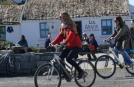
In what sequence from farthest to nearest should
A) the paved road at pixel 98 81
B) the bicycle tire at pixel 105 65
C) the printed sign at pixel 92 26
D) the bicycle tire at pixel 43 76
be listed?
the printed sign at pixel 92 26
the bicycle tire at pixel 105 65
the paved road at pixel 98 81
the bicycle tire at pixel 43 76

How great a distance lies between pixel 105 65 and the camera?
12320 mm

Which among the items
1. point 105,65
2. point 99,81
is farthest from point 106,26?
point 99,81

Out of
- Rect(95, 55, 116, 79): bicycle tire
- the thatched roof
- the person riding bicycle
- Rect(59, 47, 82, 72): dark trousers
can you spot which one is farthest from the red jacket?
the thatched roof

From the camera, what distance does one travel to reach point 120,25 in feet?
40.4

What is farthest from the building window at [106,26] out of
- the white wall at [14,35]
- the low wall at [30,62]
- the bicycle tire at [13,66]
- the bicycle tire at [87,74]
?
the bicycle tire at [87,74]

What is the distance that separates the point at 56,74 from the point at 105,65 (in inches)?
120

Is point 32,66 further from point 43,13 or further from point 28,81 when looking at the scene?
point 43,13

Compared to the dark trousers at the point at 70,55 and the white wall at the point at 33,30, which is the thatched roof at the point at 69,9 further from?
the dark trousers at the point at 70,55

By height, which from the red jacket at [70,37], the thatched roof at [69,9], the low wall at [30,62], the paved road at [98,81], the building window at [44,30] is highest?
the thatched roof at [69,9]

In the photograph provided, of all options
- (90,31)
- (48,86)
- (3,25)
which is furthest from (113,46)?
(3,25)

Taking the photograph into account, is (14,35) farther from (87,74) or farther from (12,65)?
(87,74)

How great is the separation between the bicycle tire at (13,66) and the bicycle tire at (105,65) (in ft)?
10.00

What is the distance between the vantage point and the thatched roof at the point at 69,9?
31.6 meters

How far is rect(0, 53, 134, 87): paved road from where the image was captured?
1079 centimetres
